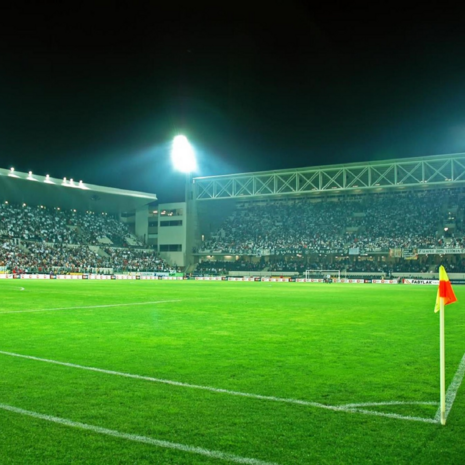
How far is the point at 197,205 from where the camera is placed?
249ft

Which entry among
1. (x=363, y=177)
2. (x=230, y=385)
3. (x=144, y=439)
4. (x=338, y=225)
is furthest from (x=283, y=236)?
(x=144, y=439)

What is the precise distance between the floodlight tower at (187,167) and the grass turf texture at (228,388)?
52383 millimetres

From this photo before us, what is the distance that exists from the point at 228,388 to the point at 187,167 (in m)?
61.6

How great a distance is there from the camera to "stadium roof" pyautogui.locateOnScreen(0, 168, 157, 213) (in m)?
63.6

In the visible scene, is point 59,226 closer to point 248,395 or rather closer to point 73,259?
point 73,259

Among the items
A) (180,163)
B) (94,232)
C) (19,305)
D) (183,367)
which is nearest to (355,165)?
(180,163)

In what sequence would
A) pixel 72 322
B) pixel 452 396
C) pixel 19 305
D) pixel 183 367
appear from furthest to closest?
pixel 19 305, pixel 72 322, pixel 183 367, pixel 452 396

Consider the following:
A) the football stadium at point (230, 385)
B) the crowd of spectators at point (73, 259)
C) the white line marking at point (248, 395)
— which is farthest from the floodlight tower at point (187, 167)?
the white line marking at point (248, 395)

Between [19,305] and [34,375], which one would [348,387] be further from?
[19,305]

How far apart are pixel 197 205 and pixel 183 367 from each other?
6859 cm

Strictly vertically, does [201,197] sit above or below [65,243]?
above

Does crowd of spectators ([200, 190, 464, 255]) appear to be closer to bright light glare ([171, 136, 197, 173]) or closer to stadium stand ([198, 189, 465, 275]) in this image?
stadium stand ([198, 189, 465, 275])

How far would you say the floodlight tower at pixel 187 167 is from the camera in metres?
63.5

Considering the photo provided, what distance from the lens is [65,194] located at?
71.4 m
